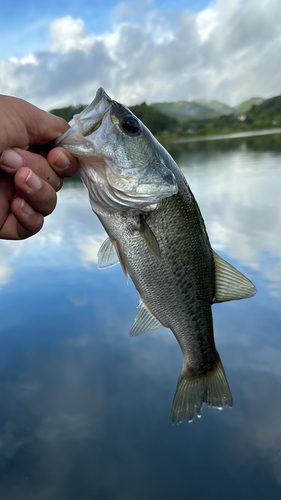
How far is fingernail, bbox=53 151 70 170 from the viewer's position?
2021 mm

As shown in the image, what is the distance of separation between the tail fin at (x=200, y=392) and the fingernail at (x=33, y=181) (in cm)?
164

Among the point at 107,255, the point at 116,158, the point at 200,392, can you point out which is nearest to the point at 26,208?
the point at 107,255

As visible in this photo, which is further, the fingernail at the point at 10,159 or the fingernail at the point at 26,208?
the fingernail at the point at 26,208

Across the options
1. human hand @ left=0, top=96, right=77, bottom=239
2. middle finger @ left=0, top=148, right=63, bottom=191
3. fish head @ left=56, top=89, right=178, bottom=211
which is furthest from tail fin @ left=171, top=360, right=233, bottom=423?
middle finger @ left=0, top=148, right=63, bottom=191

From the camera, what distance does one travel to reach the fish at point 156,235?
6.42 feet

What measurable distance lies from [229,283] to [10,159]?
5.22 feet

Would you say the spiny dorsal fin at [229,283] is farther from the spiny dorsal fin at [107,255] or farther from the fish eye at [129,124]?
the fish eye at [129,124]

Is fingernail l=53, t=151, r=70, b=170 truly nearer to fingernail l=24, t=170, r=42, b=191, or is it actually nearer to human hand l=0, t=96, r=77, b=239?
human hand l=0, t=96, r=77, b=239

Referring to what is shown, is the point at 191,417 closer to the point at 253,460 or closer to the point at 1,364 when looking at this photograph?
the point at 253,460

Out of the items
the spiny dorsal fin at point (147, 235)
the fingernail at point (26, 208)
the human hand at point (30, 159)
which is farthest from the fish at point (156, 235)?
the fingernail at point (26, 208)

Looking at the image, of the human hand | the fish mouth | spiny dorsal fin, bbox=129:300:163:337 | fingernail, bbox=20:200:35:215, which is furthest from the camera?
spiny dorsal fin, bbox=129:300:163:337

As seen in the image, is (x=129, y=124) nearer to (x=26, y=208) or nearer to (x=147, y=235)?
(x=147, y=235)

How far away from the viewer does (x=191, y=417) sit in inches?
96.6

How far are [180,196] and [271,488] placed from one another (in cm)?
302
